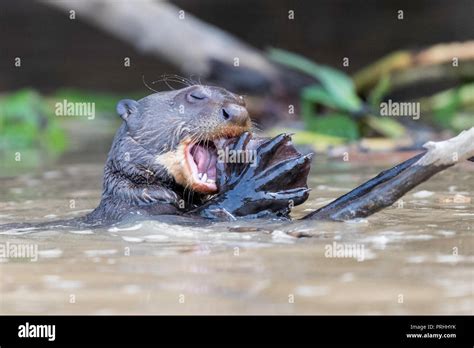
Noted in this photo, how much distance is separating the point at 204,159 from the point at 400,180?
3.56 ft

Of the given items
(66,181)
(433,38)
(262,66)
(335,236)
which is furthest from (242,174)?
(433,38)

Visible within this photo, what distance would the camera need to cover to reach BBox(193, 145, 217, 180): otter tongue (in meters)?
4.88

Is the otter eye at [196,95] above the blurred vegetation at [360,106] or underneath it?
underneath

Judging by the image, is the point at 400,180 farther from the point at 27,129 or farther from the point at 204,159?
the point at 27,129

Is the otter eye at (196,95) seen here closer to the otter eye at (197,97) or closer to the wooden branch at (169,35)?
the otter eye at (197,97)

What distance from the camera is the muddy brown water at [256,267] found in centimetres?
324

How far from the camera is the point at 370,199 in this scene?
4312 mm

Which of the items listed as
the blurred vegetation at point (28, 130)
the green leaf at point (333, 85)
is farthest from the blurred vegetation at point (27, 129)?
the green leaf at point (333, 85)

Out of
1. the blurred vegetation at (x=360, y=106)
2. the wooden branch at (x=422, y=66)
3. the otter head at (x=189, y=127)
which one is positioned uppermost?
the wooden branch at (x=422, y=66)

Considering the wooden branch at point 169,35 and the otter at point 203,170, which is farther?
the wooden branch at point 169,35

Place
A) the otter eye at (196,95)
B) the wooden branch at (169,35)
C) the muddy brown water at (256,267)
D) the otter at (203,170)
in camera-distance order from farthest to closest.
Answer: the wooden branch at (169,35), the otter eye at (196,95), the otter at (203,170), the muddy brown water at (256,267)

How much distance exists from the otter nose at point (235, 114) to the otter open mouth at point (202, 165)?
0.16 meters

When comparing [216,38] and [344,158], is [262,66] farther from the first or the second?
[344,158]

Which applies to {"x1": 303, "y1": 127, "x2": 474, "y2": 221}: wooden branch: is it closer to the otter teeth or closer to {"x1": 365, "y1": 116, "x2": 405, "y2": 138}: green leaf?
the otter teeth
